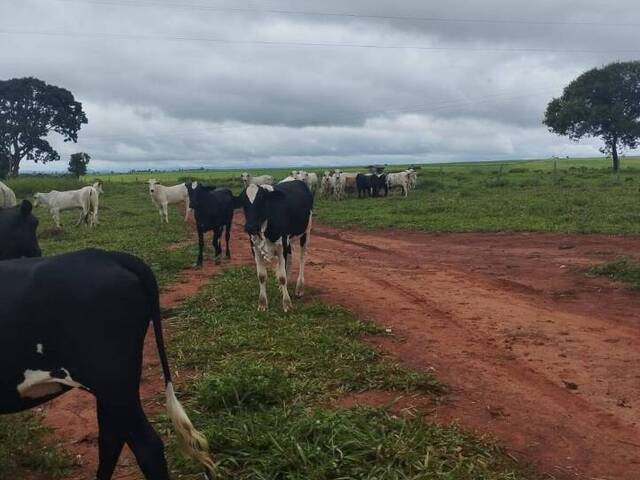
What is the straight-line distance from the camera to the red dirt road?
207 inches

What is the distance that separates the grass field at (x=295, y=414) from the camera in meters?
4.52

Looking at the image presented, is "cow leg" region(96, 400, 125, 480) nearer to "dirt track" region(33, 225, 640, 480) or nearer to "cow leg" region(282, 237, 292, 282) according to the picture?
"dirt track" region(33, 225, 640, 480)

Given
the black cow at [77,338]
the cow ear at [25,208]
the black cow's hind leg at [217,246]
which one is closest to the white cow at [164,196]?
the black cow's hind leg at [217,246]

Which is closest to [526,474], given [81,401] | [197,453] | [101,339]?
[197,453]

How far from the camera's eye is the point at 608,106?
48.0m

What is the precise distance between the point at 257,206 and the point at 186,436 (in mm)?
5923

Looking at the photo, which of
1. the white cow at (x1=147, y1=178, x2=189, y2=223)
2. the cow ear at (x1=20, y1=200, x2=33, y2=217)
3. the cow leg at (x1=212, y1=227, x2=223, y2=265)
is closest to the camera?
the cow ear at (x1=20, y1=200, x2=33, y2=217)

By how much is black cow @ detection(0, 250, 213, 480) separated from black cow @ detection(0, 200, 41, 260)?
390 cm

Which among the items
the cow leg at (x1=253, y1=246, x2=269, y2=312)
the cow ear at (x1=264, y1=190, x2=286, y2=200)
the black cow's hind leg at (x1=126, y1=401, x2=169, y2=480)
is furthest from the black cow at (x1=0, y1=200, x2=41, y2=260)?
the black cow's hind leg at (x1=126, y1=401, x2=169, y2=480)

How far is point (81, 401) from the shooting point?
651 centimetres

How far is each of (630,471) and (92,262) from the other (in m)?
4.35

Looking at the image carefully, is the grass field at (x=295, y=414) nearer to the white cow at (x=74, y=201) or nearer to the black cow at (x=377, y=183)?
the white cow at (x=74, y=201)

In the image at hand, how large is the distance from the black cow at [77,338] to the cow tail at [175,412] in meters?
0.11

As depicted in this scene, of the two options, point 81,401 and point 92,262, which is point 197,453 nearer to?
point 92,262
